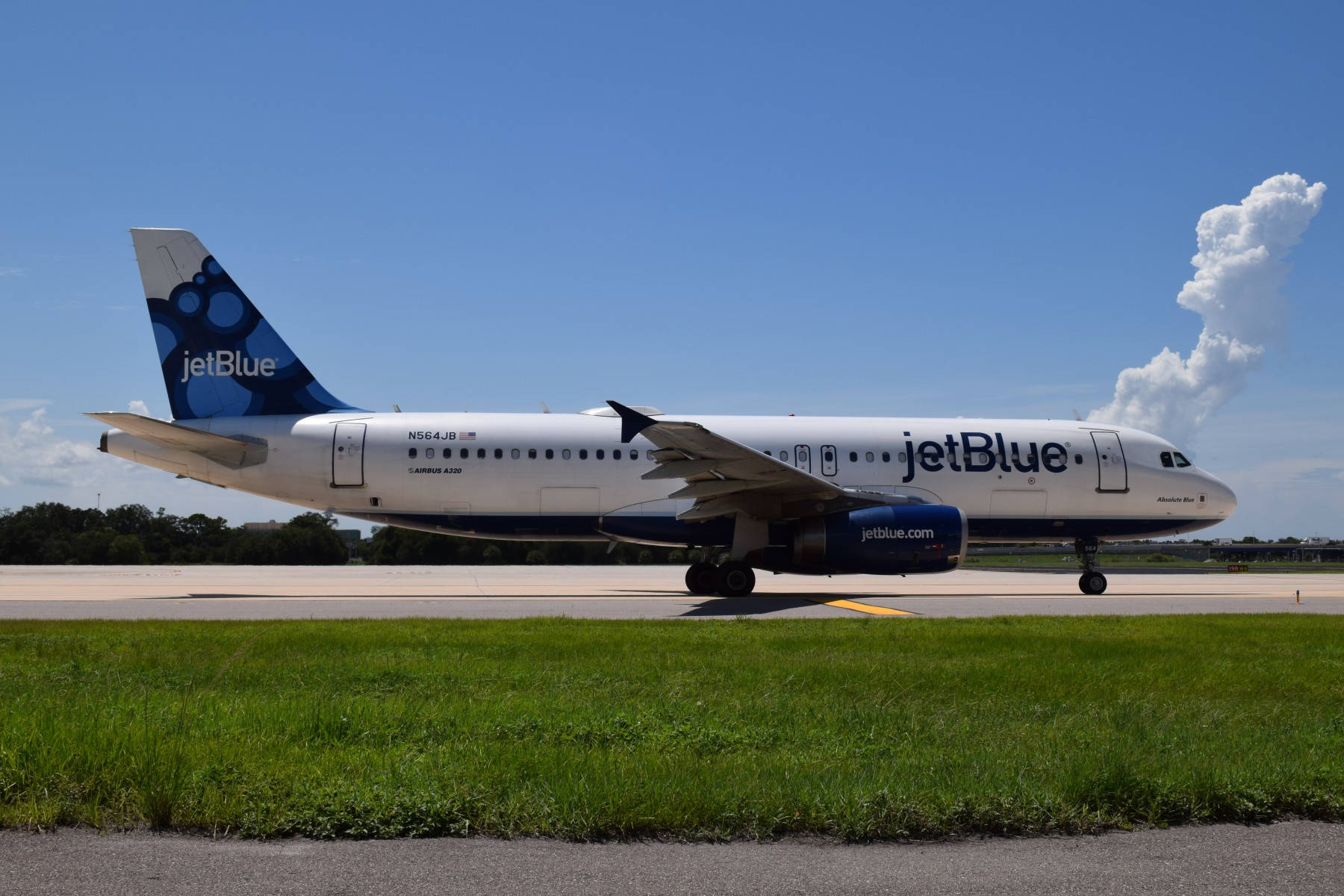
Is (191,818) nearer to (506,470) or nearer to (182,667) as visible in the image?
(182,667)

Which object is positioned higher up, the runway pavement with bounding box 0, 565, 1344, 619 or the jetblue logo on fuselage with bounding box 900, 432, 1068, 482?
the jetblue logo on fuselage with bounding box 900, 432, 1068, 482

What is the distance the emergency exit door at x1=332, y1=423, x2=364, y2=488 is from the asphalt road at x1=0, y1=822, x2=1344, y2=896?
16401mm

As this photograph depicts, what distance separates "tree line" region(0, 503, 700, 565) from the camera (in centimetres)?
4753

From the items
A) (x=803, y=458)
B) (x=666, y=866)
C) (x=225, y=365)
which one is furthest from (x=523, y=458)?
(x=666, y=866)

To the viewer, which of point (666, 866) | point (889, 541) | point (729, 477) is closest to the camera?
point (666, 866)

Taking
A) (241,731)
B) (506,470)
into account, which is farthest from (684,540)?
(241,731)

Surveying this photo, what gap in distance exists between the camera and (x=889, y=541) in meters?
17.0

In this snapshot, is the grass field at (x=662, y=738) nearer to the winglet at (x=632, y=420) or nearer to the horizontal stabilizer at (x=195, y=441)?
the winglet at (x=632, y=420)

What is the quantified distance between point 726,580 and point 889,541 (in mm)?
3161

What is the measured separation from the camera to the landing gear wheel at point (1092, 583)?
20.7 m

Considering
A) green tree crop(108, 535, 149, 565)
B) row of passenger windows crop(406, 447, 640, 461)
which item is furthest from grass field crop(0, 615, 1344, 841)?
green tree crop(108, 535, 149, 565)

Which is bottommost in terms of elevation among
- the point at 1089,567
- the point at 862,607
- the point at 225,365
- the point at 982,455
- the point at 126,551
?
the point at 126,551

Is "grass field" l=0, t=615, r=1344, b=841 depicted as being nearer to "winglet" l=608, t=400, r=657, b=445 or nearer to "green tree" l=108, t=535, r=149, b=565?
"winglet" l=608, t=400, r=657, b=445

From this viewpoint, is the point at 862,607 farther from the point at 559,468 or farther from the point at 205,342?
the point at 205,342
